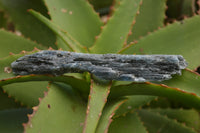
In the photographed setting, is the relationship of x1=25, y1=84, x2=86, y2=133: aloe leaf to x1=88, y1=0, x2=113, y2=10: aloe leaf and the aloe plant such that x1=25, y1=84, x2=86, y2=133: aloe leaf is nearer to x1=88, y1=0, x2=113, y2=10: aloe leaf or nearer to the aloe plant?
the aloe plant

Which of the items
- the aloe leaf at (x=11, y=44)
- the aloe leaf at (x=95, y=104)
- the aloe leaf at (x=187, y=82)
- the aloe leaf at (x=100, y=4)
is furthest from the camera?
the aloe leaf at (x=100, y=4)

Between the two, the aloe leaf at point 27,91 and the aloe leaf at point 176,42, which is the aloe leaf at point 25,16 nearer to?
the aloe leaf at point 27,91

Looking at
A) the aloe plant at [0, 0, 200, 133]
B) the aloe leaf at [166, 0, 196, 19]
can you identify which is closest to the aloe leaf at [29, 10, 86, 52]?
the aloe plant at [0, 0, 200, 133]

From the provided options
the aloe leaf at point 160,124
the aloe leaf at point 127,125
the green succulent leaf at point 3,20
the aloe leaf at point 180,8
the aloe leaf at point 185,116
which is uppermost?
the aloe leaf at point 180,8

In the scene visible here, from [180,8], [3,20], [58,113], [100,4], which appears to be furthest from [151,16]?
[3,20]

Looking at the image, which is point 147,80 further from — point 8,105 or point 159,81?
point 8,105

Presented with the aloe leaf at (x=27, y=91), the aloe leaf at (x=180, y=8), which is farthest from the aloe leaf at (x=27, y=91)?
the aloe leaf at (x=180, y=8)

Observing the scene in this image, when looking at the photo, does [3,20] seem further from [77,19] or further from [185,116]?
[185,116]

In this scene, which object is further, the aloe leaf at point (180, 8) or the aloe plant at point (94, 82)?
the aloe leaf at point (180, 8)
